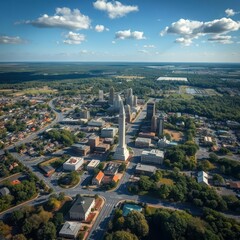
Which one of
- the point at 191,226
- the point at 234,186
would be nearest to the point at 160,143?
the point at 234,186

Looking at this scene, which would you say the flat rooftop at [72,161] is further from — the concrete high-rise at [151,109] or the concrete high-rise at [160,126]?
the concrete high-rise at [151,109]

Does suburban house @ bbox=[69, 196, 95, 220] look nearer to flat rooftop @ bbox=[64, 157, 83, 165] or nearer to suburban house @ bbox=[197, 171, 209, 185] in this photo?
flat rooftop @ bbox=[64, 157, 83, 165]

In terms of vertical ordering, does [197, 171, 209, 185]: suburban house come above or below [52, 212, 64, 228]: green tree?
below

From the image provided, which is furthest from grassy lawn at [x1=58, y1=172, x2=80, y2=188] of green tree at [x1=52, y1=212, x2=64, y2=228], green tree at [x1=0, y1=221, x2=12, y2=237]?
green tree at [x1=0, y1=221, x2=12, y2=237]

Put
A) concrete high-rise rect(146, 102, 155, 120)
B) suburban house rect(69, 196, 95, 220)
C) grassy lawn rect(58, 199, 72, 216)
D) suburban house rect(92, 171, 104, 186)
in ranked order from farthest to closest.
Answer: concrete high-rise rect(146, 102, 155, 120), suburban house rect(92, 171, 104, 186), grassy lawn rect(58, 199, 72, 216), suburban house rect(69, 196, 95, 220)

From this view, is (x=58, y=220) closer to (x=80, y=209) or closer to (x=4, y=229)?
(x=80, y=209)

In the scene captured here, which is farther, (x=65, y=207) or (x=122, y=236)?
(x=65, y=207)

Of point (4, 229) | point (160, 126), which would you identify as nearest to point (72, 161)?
point (4, 229)

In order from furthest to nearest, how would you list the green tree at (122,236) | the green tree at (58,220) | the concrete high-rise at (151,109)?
the concrete high-rise at (151,109) < the green tree at (58,220) < the green tree at (122,236)

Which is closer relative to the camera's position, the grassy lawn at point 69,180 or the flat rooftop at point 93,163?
the grassy lawn at point 69,180

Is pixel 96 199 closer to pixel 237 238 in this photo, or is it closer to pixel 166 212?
pixel 166 212

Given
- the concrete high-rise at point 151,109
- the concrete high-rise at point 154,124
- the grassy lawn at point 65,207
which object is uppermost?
the concrete high-rise at point 151,109

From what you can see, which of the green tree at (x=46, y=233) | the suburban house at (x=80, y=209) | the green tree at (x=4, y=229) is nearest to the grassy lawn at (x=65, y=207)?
the suburban house at (x=80, y=209)
